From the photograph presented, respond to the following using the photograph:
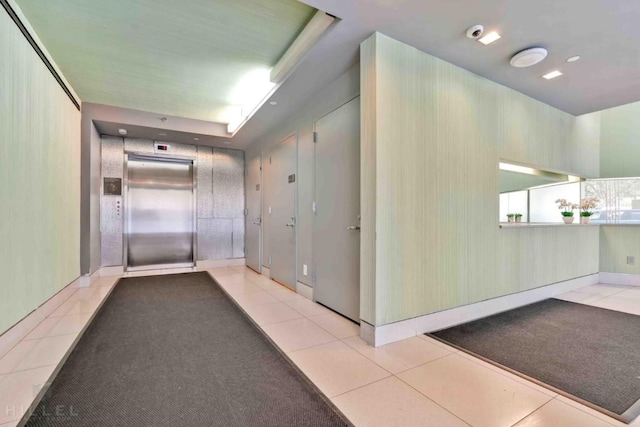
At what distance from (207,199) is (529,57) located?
5.78 metres

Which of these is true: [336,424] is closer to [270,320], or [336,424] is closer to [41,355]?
[270,320]

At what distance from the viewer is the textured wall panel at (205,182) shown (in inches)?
241

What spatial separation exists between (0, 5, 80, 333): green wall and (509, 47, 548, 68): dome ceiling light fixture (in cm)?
448

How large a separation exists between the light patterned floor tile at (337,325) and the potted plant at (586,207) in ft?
14.8

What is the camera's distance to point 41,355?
7.47 feet

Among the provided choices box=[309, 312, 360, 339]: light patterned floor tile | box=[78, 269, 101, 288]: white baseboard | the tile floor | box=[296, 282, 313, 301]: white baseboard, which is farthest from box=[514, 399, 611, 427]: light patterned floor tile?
box=[78, 269, 101, 288]: white baseboard

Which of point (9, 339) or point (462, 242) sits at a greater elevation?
point (462, 242)

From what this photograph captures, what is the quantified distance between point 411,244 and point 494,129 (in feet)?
6.22

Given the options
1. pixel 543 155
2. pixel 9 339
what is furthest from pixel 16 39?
pixel 543 155

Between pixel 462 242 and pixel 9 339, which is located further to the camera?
pixel 462 242

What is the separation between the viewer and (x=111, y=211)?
17.7 ft

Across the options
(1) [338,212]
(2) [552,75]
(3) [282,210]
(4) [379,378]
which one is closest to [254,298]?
(3) [282,210]

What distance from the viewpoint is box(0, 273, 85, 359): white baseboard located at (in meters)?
2.30

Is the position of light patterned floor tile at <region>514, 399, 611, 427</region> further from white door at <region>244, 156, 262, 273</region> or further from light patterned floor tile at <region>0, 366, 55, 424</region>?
white door at <region>244, 156, 262, 273</region>
